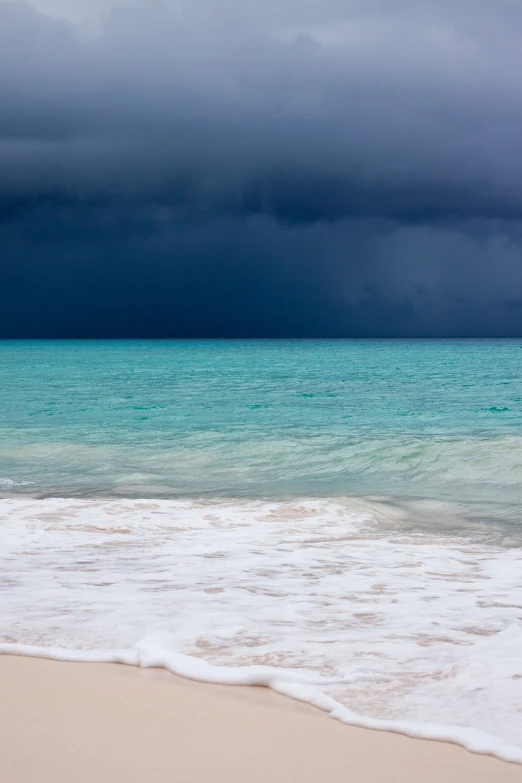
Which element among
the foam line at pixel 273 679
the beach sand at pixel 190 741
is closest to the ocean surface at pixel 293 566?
the foam line at pixel 273 679

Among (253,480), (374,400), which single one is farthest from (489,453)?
(374,400)

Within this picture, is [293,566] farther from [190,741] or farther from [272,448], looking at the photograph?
[272,448]

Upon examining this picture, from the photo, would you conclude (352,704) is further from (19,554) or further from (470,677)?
(19,554)

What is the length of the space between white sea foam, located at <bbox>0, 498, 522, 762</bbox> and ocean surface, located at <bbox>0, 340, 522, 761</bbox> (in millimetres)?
19

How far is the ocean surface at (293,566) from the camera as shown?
14.6ft

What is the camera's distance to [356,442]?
19172 millimetres

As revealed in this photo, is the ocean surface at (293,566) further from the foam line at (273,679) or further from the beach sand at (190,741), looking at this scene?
the beach sand at (190,741)

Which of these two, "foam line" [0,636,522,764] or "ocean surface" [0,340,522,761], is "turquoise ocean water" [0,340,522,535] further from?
"foam line" [0,636,522,764]

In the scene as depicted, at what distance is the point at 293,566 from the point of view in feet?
24.2

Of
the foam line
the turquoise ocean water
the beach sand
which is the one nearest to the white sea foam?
the foam line

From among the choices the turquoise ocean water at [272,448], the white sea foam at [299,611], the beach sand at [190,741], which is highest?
the beach sand at [190,741]

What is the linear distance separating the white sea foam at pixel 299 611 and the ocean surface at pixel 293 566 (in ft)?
0.06

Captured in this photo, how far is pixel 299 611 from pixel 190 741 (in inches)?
88.0

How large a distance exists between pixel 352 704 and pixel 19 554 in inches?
185
